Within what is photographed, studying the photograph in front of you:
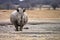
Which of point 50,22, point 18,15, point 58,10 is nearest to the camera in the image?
point 18,15

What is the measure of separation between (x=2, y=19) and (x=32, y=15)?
1.43 metres

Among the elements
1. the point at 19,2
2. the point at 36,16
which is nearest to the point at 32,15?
the point at 36,16

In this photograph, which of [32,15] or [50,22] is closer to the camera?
[50,22]

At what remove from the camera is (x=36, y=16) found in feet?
27.3

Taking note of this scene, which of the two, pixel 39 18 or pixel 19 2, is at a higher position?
pixel 19 2

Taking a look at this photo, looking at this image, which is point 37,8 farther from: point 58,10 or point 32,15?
point 58,10

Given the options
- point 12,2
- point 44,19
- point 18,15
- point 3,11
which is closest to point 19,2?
point 12,2

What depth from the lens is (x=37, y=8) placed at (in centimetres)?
804

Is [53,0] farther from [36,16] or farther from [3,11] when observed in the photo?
[3,11]

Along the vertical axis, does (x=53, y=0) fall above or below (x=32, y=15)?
above

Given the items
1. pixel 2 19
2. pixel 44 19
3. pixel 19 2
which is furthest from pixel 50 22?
pixel 2 19

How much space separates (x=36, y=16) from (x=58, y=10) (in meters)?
1.09

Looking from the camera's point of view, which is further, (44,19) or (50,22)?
(44,19)

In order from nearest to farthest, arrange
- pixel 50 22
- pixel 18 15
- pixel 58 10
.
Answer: pixel 18 15, pixel 50 22, pixel 58 10
